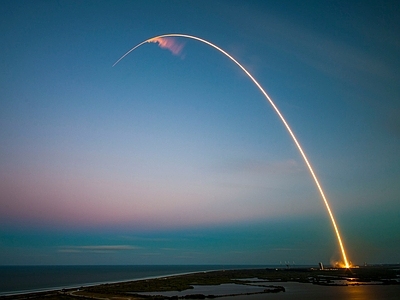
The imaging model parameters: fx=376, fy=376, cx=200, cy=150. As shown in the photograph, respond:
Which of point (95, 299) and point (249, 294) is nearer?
point (95, 299)

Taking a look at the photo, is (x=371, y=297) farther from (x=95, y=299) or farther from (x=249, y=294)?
(x=95, y=299)

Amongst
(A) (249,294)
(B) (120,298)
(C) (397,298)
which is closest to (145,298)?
(B) (120,298)

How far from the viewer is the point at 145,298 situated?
4306cm

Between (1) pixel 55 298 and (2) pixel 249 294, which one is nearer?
(1) pixel 55 298

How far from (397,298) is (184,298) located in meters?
24.9

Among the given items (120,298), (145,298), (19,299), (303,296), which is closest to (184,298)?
(145,298)

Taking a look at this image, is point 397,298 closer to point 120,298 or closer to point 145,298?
point 145,298

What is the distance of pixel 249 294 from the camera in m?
49.7

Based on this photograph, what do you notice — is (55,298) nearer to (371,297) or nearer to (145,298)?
(145,298)

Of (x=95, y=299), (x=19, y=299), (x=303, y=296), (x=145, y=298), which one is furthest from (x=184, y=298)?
(x=19, y=299)

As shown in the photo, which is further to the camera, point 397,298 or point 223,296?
point 223,296

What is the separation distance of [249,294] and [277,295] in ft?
11.9

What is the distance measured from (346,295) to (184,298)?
823 inches

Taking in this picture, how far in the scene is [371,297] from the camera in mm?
45625
